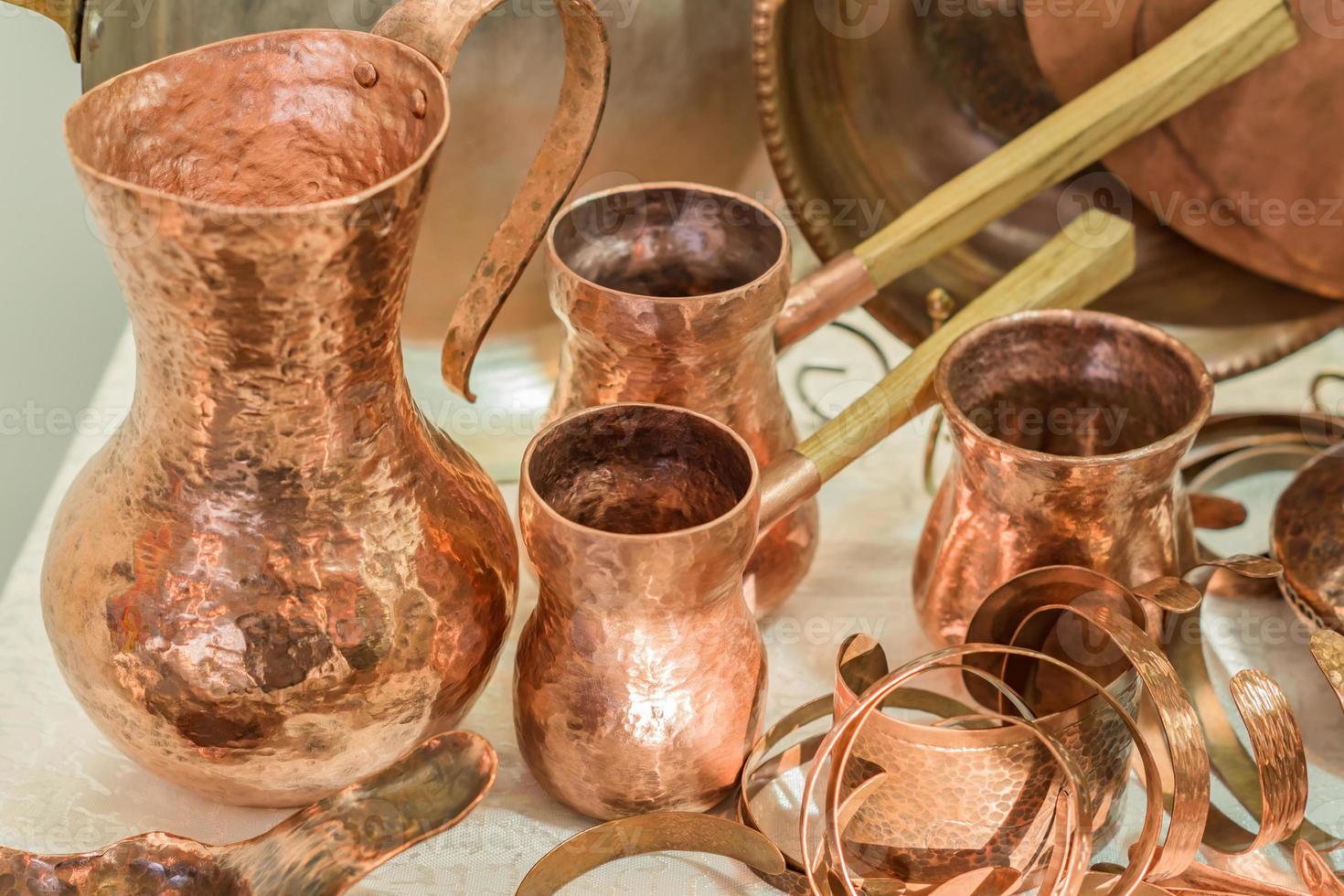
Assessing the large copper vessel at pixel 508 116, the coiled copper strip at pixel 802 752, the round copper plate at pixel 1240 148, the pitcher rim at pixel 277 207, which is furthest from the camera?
the round copper plate at pixel 1240 148

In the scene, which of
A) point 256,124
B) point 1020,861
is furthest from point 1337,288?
point 256,124

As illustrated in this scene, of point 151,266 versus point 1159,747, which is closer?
point 151,266

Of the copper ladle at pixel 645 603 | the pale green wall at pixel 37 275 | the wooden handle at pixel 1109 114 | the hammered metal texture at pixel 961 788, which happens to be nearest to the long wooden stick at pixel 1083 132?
the wooden handle at pixel 1109 114

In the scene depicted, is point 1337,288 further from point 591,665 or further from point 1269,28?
point 591,665

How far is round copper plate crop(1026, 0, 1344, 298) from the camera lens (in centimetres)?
67

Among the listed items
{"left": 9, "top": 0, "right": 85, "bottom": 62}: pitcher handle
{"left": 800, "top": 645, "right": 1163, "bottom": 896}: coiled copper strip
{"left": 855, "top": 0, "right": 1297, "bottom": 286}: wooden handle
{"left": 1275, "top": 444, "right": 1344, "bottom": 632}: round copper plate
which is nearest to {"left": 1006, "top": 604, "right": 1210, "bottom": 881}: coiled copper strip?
{"left": 800, "top": 645, "right": 1163, "bottom": 896}: coiled copper strip

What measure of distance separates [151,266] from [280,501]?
0.29 ft

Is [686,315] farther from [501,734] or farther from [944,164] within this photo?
[944,164]

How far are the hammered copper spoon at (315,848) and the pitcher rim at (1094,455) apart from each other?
20 cm

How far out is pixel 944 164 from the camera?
0.76 meters

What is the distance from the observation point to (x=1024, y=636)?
540mm

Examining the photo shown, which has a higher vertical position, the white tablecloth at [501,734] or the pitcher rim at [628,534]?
the pitcher rim at [628,534]

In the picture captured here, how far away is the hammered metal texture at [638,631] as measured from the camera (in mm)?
443

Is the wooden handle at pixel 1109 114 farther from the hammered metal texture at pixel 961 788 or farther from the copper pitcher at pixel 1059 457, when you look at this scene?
the hammered metal texture at pixel 961 788
